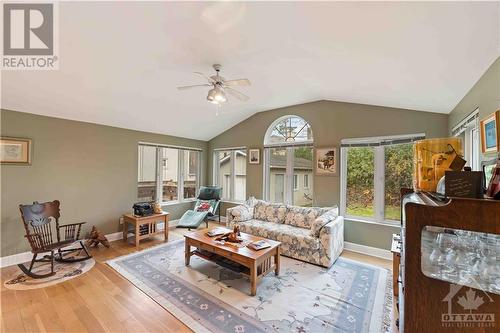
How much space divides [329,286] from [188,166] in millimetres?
4502

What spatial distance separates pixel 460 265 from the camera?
949 mm

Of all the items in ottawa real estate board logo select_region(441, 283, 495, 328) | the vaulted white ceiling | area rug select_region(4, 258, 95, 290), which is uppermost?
the vaulted white ceiling

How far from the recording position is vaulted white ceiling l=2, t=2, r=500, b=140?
1.55m

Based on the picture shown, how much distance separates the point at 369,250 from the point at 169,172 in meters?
4.66

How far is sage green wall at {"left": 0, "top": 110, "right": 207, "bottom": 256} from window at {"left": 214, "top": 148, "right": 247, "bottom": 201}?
1.95 meters

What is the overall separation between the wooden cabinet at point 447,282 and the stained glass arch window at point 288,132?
12.4 ft

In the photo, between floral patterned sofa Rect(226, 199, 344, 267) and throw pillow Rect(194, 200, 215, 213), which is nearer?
floral patterned sofa Rect(226, 199, 344, 267)

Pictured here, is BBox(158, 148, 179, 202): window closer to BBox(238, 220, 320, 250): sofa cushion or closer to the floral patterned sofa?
the floral patterned sofa

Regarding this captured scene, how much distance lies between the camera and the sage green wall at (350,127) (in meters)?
3.37

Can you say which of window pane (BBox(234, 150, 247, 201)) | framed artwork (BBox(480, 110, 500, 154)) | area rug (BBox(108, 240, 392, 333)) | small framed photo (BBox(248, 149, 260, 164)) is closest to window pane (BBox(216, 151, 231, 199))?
window pane (BBox(234, 150, 247, 201))

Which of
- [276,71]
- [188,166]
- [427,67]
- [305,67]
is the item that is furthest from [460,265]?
[188,166]

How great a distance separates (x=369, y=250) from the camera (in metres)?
3.76

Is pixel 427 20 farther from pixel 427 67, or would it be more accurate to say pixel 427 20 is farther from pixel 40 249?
pixel 40 249

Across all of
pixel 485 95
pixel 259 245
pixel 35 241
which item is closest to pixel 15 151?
pixel 35 241
